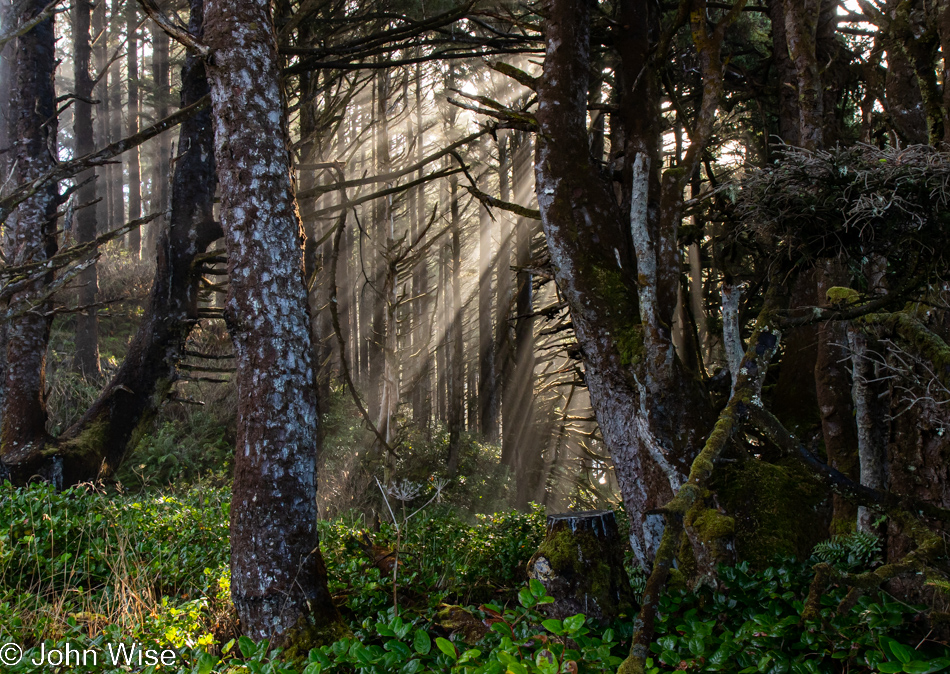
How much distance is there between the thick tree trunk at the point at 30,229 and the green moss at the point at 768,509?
7.12m

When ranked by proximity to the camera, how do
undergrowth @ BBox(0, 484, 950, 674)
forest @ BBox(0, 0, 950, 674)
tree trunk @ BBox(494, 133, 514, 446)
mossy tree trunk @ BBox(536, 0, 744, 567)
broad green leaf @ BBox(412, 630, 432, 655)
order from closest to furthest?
broad green leaf @ BBox(412, 630, 432, 655)
undergrowth @ BBox(0, 484, 950, 674)
forest @ BBox(0, 0, 950, 674)
mossy tree trunk @ BBox(536, 0, 744, 567)
tree trunk @ BBox(494, 133, 514, 446)

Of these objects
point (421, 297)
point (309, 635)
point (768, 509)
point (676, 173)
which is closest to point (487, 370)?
point (421, 297)

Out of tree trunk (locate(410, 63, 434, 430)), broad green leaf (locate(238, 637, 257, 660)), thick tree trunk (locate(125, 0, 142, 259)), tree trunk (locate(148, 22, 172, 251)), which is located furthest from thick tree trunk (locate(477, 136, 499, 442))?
thick tree trunk (locate(125, 0, 142, 259))

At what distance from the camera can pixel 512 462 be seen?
12.4m

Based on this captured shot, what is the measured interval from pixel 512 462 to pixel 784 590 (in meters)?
9.38

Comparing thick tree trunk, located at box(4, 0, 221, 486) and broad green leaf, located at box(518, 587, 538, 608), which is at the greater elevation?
thick tree trunk, located at box(4, 0, 221, 486)

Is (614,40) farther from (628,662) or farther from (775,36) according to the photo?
(628,662)

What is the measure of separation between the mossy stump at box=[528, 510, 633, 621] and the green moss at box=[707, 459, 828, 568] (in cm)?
149

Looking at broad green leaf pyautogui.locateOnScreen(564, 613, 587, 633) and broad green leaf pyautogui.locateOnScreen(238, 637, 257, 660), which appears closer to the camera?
broad green leaf pyautogui.locateOnScreen(564, 613, 587, 633)

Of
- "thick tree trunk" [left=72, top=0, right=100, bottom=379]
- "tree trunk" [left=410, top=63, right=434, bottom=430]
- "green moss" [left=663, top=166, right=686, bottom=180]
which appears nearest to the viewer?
"green moss" [left=663, top=166, right=686, bottom=180]

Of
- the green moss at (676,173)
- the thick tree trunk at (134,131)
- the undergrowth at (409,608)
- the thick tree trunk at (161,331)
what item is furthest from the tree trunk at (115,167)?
the green moss at (676,173)

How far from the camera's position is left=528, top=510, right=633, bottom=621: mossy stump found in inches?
125

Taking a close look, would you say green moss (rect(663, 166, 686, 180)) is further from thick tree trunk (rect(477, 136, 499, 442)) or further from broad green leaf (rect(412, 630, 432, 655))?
thick tree trunk (rect(477, 136, 499, 442))

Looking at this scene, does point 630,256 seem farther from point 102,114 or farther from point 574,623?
point 102,114
